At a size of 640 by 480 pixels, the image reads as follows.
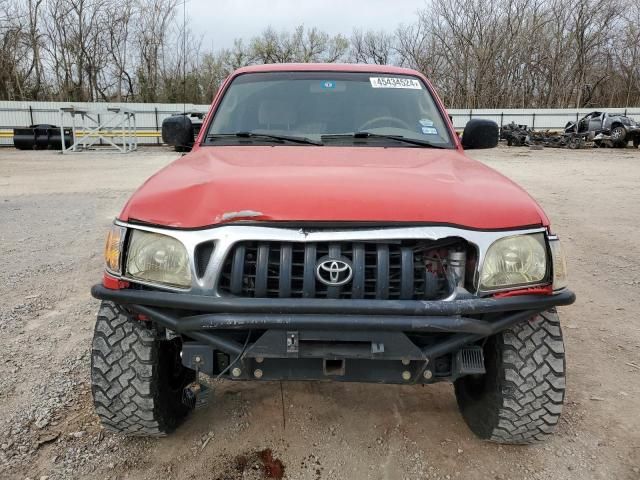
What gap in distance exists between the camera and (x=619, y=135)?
2486 centimetres

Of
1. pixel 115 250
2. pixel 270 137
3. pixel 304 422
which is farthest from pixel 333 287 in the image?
pixel 270 137

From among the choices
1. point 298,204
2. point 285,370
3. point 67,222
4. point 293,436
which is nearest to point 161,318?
point 285,370

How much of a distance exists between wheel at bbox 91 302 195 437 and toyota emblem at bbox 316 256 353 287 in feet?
2.71

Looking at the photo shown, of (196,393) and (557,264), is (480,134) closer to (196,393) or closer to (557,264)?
(557,264)

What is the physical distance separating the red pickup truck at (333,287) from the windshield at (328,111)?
0.84 metres

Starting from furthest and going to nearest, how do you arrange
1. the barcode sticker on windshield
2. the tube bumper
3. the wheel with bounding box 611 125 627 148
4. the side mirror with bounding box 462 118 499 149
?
the wheel with bounding box 611 125 627 148 < the side mirror with bounding box 462 118 499 149 < the barcode sticker on windshield < the tube bumper

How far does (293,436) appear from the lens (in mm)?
2607

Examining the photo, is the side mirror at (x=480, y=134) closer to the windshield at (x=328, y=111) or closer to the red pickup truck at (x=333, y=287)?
the windshield at (x=328, y=111)

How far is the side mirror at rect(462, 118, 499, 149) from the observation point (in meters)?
3.76

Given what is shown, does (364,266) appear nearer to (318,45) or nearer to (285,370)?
(285,370)

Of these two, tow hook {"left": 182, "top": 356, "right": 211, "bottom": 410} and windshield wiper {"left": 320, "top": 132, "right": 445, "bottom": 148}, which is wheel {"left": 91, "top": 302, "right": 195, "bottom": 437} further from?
windshield wiper {"left": 320, "top": 132, "right": 445, "bottom": 148}

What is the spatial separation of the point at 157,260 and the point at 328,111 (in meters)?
1.84

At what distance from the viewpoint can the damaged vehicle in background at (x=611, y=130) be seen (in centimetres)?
2475

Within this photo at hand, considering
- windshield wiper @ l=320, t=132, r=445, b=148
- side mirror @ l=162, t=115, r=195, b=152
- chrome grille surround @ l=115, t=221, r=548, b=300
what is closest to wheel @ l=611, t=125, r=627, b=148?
windshield wiper @ l=320, t=132, r=445, b=148
